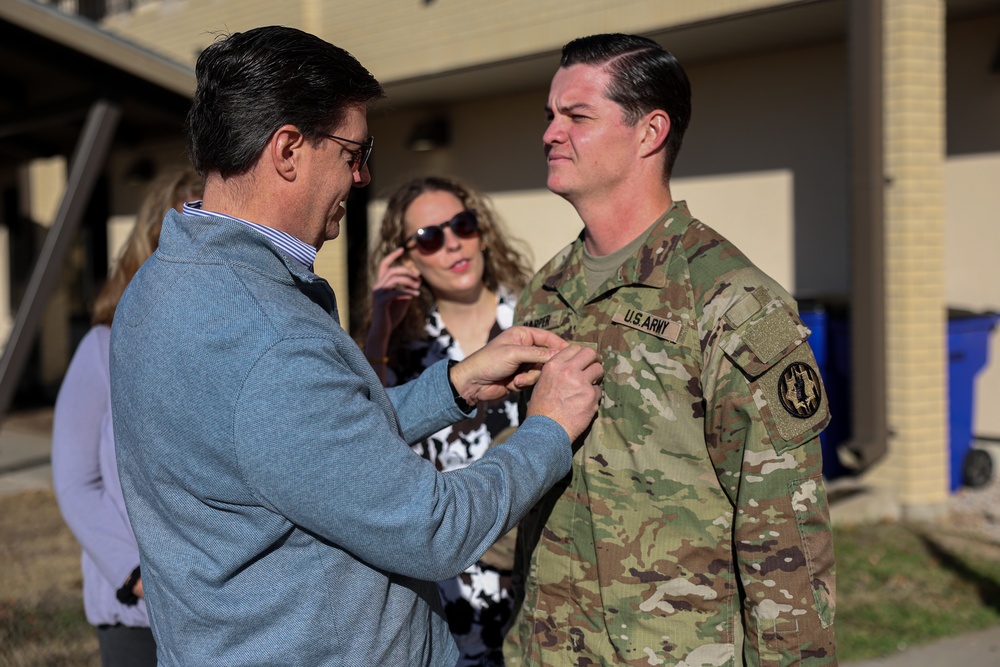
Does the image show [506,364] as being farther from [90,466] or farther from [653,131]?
[90,466]

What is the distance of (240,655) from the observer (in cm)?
173

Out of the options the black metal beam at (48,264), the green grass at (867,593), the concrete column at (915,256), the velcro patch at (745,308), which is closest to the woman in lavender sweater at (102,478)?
the velcro patch at (745,308)

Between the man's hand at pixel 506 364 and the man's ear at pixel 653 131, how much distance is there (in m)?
0.48

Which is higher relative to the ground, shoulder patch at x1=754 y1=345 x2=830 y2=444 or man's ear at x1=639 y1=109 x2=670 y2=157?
man's ear at x1=639 y1=109 x2=670 y2=157

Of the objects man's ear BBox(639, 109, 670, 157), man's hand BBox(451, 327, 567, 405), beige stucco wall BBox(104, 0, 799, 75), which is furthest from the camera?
beige stucco wall BBox(104, 0, 799, 75)

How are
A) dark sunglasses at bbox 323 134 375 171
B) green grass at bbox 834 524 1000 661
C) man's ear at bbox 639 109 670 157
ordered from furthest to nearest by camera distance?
green grass at bbox 834 524 1000 661 < man's ear at bbox 639 109 670 157 < dark sunglasses at bbox 323 134 375 171

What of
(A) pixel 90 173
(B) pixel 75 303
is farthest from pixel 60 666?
(B) pixel 75 303

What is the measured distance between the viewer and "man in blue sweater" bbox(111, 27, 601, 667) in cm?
159

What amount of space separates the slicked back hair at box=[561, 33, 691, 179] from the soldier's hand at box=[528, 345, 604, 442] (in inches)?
21.8

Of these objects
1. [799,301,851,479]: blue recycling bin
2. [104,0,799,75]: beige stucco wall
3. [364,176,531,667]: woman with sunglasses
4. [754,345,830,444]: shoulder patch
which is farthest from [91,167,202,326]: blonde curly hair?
[104,0,799,75]: beige stucco wall

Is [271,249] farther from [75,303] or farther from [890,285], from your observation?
[75,303]

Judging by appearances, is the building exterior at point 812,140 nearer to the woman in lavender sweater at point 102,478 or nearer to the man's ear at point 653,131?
the woman in lavender sweater at point 102,478

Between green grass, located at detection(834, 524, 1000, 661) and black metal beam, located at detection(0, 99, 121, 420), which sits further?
black metal beam, located at detection(0, 99, 121, 420)

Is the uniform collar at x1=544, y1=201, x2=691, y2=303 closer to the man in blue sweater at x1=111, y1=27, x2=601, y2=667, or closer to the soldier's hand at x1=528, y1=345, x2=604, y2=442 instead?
the soldier's hand at x1=528, y1=345, x2=604, y2=442
